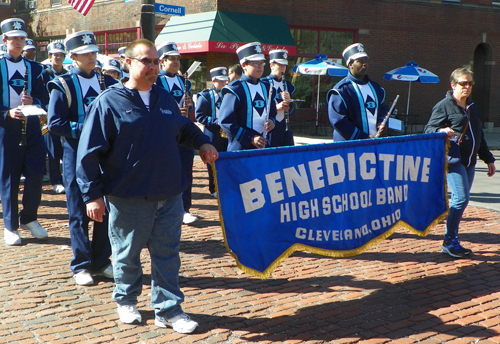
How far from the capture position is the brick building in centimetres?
2081

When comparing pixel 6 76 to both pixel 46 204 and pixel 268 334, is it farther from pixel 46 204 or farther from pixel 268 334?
pixel 268 334

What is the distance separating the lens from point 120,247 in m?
4.00

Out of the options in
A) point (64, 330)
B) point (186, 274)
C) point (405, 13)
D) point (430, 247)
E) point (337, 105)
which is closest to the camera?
point (64, 330)

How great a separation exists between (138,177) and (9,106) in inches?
135

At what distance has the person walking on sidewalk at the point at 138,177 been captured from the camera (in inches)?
149

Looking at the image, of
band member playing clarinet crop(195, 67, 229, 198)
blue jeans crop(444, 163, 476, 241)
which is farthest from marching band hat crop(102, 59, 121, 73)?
blue jeans crop(444, 163, 476, 241)

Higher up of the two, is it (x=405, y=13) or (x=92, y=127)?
(x=405, y=13)

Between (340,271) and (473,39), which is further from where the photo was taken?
(473,39)

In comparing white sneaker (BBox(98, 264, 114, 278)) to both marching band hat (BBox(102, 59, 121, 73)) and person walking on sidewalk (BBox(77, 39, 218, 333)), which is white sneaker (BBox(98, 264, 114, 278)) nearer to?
person walking on sidewalk (BBox(77, 39, 218, 333))

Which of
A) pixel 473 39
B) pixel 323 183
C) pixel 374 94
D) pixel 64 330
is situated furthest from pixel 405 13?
pixel 64 330

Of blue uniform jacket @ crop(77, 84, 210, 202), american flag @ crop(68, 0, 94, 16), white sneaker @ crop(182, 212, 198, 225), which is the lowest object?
white sneaker @ crop(182, 212, 198, 225)

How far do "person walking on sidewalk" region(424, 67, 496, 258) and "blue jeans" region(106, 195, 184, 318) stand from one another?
333 cm

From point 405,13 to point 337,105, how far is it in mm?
19670

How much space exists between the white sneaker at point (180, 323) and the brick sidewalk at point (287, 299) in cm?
4
